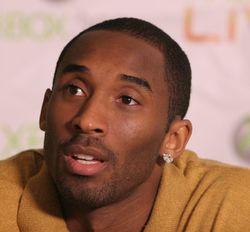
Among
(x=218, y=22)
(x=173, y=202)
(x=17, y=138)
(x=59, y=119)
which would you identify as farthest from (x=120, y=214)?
(x=218, y=22)

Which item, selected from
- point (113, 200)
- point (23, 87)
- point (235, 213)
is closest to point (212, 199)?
point (235, 213)

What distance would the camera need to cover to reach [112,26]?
3.06 ft

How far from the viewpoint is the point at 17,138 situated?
1.59 m

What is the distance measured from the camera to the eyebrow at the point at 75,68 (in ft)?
2.84

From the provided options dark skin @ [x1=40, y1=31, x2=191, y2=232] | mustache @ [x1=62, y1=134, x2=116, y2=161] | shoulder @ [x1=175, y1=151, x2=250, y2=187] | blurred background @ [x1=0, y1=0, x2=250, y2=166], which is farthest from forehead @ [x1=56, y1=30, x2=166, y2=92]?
blurred background @ [x1=0, y1=0, x2=250, y2=166]

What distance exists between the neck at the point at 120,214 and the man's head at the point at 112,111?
0.02 metres

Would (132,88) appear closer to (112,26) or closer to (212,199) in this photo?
(112,26)

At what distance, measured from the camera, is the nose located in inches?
31.9

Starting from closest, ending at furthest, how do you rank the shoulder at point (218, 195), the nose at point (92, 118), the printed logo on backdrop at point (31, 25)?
the nose at point (92, 118), the shoulder at point (218, 195), the printed logo on backdrop at point (31, 25)

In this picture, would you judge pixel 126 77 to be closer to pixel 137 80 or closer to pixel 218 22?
pixel 137 80

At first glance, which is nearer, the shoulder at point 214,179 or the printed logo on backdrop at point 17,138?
the shoulder at point 214,179

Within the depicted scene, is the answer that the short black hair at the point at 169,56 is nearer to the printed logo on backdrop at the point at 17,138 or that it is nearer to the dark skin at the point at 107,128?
the dark skin at the point at 107,128

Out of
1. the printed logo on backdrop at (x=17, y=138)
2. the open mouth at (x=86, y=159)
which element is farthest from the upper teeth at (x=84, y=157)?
the printed logo on backdrop at (x=17, y=138)

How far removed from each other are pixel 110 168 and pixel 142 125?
0.09 m
